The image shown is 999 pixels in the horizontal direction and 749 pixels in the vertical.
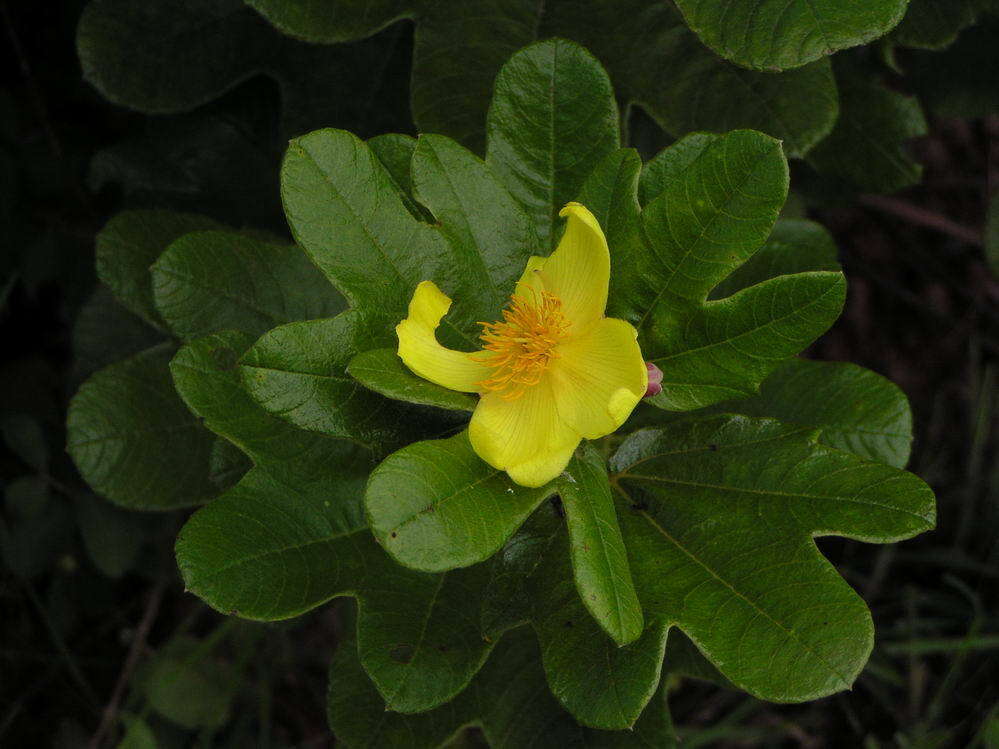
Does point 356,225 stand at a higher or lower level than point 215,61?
higher

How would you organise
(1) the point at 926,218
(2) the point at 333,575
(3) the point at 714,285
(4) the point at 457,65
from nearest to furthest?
(3) the point at 714,285 < (2) the point at 333,575 < (4) the point at 457,65 < (1) the point at 926,218

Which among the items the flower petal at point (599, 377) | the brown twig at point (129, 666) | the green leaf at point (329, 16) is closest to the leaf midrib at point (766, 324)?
the flower petal at point (599, 377)

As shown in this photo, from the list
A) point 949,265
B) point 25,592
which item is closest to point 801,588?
point 25,592

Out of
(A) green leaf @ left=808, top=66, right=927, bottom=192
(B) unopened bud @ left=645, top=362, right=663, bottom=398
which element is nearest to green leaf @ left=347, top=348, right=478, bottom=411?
(B) unopened bud @ left=645, top=362, right=663, bottom=398

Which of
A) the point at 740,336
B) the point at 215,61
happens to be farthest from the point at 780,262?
the point at 215,61

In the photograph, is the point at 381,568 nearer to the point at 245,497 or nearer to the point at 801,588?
the point at 245,497

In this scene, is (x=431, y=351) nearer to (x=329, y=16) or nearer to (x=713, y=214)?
(x=713, y=214)

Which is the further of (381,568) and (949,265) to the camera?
(949,265)
